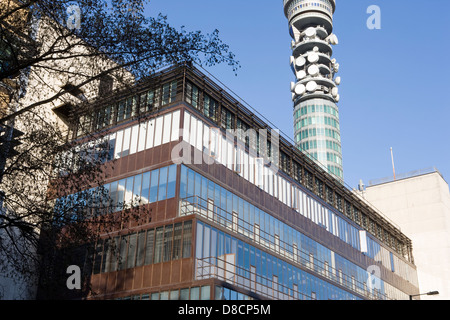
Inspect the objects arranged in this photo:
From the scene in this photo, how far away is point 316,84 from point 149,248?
10802 centimetres

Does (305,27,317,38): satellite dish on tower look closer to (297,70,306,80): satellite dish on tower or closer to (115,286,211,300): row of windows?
(297,70,306,80): satellite dish on tower

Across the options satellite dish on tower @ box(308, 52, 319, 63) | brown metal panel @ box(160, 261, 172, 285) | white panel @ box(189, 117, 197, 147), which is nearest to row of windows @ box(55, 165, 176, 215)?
white panel @ box(189, 117, 197, 147)

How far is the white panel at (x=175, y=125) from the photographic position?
36.8 metres

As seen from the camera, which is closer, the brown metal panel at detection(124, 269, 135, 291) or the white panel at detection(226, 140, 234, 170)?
the brown metal panel at detection(124, 269, 135, 291)

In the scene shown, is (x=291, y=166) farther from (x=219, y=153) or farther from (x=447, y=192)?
(x=447, y=192)

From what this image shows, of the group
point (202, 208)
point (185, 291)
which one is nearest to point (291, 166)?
point (202, 208)

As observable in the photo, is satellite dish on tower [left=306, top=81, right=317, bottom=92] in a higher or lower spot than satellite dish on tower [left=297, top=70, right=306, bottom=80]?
lower

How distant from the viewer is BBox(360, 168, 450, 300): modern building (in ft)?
234

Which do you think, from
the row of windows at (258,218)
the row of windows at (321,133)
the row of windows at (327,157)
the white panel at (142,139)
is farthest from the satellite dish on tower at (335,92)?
the white panel at (142,139)

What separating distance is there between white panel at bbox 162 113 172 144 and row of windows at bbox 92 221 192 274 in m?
6.29

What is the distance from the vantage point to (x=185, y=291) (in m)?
32.5

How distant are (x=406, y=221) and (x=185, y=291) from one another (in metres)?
51.3

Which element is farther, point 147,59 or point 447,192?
point 447,192
